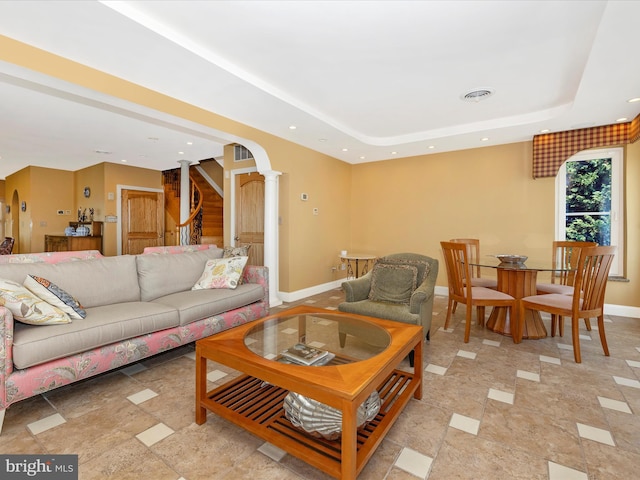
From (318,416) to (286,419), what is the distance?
7.7 inches

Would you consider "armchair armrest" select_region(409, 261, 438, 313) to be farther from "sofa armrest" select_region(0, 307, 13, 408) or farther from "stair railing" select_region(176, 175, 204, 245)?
"stair railing" select_region(176, 175, 204, 245)

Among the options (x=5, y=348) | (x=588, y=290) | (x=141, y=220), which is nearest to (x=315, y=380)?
(x=5, y=348)

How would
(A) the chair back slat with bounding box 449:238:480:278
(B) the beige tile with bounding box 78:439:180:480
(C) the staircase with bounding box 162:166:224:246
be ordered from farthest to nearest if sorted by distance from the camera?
(C) the staircase with bounding box 162:166:224:246
(A) the chair back slat with bounding box 449:238:480:278
(B) the beige tile with bounding box 78:439:180:480

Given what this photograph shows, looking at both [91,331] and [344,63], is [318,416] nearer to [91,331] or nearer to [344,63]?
[91,331]

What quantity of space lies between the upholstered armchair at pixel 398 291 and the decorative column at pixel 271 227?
171 cm

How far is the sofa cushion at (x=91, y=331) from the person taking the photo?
1774 mm

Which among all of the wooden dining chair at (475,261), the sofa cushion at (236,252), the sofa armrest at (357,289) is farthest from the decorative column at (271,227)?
the wooden dining chair at (475,261)

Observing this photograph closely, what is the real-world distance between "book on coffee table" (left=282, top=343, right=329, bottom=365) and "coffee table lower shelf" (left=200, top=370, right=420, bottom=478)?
0.98 feet

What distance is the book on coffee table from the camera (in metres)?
1.67

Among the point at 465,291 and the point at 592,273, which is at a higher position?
the point at 592,273

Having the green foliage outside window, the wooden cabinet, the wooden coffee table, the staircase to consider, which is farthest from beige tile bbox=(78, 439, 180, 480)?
the wooden cabinet

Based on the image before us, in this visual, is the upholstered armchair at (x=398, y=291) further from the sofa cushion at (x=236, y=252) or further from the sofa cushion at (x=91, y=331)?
the sofa cushion at (x=91, y=331)

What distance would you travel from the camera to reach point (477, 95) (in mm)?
3248

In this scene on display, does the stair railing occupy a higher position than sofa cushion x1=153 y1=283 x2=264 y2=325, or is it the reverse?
the stair railing
